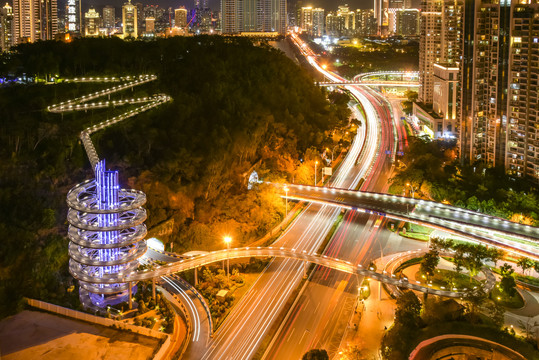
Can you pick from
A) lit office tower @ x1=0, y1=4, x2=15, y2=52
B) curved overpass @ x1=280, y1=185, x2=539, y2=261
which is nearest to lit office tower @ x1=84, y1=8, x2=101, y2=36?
lit office tower @ x1=0, y1=4, x2=15, y2=52

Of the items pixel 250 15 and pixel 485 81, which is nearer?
pixel 485 81

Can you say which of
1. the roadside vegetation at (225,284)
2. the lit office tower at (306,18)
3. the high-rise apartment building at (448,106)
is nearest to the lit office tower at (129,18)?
the lit office tower at (306,18)

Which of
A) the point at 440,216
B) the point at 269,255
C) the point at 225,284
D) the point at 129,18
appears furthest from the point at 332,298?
the point at 129,18

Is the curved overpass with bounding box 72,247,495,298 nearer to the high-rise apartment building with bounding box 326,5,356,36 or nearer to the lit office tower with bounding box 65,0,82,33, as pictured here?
the lit office tower with bounding box 65,0,82,33

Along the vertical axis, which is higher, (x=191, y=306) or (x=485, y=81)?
(x=485, y=81)

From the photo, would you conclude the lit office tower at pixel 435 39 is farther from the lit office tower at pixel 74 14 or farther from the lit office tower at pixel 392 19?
the lit office tower at pixel 392 19

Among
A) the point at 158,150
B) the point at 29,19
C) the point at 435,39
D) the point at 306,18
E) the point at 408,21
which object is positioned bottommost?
the point at 158,150

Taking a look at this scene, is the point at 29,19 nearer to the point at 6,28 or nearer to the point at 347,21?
the point at 6,28
